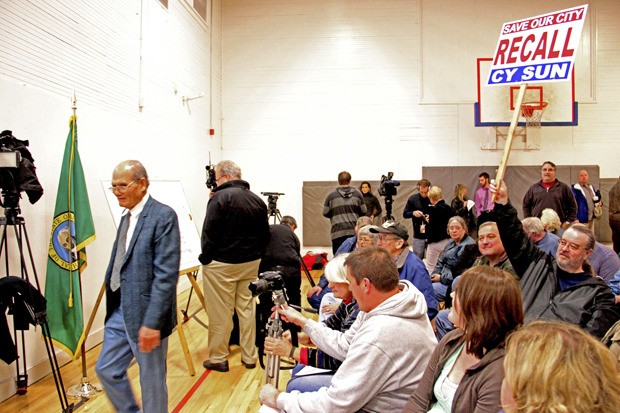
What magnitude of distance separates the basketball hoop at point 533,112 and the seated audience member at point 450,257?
4709 mm

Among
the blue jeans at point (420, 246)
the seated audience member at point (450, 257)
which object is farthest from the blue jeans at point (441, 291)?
the blue jeans at point (420, 246)

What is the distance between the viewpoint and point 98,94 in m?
4.90

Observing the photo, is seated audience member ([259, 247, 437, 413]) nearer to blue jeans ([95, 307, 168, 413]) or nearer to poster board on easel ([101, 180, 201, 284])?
blue jeans ([95, 307, 168, 413])

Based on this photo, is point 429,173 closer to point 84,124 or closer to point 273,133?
point 273,133

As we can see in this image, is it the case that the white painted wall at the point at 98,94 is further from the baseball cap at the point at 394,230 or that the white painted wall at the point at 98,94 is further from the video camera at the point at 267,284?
the baseball cap at the point at 394,230

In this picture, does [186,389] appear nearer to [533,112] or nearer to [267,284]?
[267,284]

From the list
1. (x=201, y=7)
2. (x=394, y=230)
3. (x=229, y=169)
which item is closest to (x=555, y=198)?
(x=394, y=230)

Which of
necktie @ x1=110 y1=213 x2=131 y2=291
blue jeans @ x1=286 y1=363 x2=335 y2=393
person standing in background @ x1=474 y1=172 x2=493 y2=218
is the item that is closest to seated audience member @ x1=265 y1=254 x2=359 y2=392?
blue jeans @ x1=286 y1=363 x2=335 y2=393

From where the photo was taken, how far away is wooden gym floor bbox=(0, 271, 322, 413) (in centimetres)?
322

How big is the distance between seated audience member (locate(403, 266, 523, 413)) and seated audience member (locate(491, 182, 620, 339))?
110cm

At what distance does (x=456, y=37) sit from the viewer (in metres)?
9.04

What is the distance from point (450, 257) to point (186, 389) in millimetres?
2522

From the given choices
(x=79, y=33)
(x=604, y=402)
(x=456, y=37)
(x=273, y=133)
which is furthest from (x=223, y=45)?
(x=604, y=402)

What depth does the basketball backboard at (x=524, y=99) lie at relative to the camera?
8.55 metres
